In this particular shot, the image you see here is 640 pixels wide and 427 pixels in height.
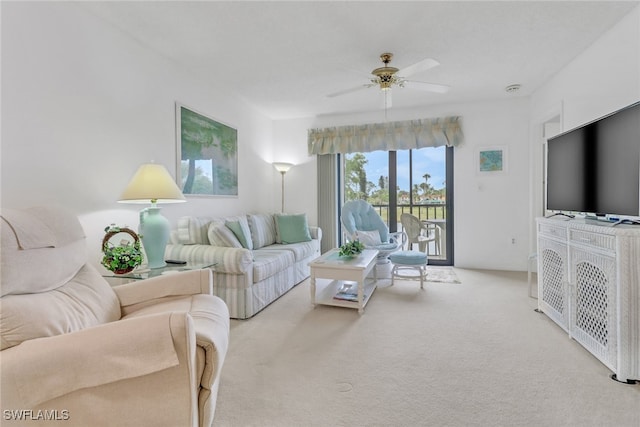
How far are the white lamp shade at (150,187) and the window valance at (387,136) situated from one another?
3.12 meters

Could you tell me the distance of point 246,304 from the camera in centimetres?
276

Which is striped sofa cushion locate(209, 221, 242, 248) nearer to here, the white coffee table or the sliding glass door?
the white coffee table

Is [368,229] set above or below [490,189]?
below

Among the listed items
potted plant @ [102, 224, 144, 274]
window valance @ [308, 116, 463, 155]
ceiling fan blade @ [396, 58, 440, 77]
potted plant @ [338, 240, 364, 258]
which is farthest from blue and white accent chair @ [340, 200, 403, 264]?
potted plant @ [102, 224, 144, 274]

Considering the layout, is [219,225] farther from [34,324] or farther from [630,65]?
[630,65]

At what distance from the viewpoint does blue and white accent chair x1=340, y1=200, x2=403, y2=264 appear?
4008 millimetres

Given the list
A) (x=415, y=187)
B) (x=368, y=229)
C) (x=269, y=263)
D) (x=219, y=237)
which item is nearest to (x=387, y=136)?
(x=415, y=187)

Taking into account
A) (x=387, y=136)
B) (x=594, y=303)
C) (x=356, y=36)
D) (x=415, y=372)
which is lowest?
(x=415, y=372)

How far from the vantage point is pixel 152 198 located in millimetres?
2205

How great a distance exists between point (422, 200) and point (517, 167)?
1368 millimetres

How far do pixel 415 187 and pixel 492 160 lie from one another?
1.14 metres

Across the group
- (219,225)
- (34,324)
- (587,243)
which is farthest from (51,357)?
(587,243)

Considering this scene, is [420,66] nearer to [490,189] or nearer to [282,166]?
[490,189]

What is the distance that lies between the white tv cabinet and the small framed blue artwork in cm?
199
